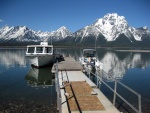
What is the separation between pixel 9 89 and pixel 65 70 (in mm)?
7835

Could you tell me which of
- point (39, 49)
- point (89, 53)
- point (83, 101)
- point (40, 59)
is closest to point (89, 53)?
point (89, 53)

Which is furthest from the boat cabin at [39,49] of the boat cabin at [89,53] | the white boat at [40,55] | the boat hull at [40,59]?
the boat cabin at [89,53]

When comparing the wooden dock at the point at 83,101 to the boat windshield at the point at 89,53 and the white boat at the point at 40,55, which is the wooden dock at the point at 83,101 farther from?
the boat windshield at the point at 89,53

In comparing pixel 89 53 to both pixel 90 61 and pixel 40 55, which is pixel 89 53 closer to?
pixel 90 61

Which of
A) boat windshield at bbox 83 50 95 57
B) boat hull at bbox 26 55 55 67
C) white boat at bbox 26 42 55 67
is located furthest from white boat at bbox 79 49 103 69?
boat hull at bbox 26 55 55 67

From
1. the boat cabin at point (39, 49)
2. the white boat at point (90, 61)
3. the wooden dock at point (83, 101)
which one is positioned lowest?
the wooden dock at point (83, 101)

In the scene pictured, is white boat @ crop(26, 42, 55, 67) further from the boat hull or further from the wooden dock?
the wooden dock

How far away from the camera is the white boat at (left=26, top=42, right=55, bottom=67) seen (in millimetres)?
35869

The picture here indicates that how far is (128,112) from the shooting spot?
15.2 metres

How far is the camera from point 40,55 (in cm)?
3544

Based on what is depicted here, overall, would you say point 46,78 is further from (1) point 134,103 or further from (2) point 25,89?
(1) point 134,103

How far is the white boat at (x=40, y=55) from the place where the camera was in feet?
118

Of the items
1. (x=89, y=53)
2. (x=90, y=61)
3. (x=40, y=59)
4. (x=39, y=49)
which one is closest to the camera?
(x=40, y=59)

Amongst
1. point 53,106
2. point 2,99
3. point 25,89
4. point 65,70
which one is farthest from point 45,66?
point 53,106
